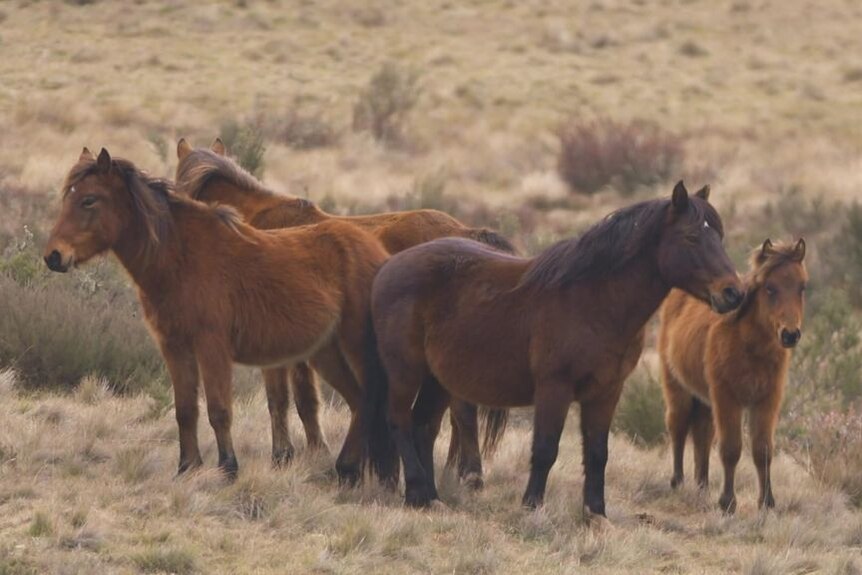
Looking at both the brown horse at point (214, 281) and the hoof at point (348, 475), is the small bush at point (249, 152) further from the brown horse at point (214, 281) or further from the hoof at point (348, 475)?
the hoof at point (348, 475)

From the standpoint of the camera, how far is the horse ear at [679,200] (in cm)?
722

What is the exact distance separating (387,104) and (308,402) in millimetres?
24628

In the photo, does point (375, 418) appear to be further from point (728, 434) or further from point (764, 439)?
point (764, 439)

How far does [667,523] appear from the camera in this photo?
8188mm

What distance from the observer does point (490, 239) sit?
29.4 ft

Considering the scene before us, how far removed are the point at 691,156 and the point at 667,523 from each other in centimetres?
2152

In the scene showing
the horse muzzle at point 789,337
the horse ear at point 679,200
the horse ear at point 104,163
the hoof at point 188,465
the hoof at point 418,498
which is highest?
the horse ear at point 104,163

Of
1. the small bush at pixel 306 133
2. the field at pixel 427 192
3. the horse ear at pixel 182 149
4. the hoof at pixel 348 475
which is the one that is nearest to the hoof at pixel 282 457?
the field at pixel 427 192

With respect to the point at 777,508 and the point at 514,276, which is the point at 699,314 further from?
the point at 514,276

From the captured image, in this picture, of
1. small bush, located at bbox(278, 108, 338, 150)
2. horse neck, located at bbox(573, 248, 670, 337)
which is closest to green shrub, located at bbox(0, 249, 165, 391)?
horse neck, located at bbox(573, 248, 670, 337)

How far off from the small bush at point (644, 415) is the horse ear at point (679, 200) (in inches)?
199

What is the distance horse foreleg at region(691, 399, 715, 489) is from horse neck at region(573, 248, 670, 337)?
7.99 feet

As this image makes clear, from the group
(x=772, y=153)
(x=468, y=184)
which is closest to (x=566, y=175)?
(x=468, y=184)

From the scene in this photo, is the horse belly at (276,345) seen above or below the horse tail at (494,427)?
above
